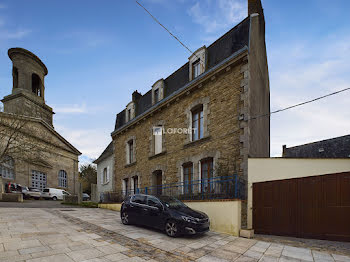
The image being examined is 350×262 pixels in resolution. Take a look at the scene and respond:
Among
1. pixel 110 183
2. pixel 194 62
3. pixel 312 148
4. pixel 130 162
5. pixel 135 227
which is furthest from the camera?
pixel 312 148

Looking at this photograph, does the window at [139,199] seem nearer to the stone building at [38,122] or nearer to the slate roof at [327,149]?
the slate roof at [327,149]

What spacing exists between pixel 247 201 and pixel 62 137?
30.6 metres

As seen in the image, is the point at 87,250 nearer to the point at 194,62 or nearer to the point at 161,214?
the point at 161,214

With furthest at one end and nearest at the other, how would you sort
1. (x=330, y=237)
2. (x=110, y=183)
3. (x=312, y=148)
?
(x=312, y=148) → (x=110, y=183) → (x=330, y=237)

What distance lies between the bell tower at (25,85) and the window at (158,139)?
2323cm

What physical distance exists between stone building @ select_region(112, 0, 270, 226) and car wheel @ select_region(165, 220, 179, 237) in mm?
3507

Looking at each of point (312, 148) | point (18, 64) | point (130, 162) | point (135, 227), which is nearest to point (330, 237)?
point (135, 227)

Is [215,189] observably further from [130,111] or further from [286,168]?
[130,111]

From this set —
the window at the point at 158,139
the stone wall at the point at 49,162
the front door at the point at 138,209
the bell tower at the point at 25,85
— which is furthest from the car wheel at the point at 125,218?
the bell tower at the point at 25,85

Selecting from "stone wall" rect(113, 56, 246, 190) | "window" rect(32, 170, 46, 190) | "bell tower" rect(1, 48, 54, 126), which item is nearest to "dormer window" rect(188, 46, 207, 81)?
"stone wall" rect(113, 56, 246, 190)

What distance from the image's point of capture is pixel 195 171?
10883mm

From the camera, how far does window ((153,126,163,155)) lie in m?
13.8

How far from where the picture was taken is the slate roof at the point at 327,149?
Answer: 68.5 ft

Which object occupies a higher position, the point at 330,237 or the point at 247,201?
the point at 247,201
